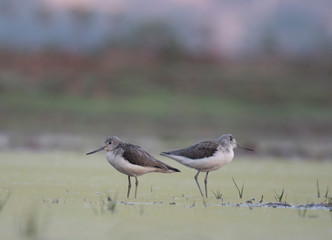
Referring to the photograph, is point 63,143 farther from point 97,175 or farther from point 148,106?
point 148,106

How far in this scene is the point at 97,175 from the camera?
8.79 m

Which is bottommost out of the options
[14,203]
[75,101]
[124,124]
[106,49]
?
[14,203]

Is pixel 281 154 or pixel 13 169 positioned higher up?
pixel 281 154

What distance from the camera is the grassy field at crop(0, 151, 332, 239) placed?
4.84m

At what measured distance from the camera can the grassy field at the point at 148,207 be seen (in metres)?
4.84

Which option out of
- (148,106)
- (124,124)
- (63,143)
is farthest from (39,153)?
(148,106)

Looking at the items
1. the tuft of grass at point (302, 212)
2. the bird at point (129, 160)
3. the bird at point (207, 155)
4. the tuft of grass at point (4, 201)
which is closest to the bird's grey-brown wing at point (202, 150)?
the bird at point (207, 155)

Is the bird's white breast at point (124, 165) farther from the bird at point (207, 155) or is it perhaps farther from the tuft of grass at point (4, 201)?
the tuft of grass at point (4, 201)

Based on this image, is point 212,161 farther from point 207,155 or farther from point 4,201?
point 4,201

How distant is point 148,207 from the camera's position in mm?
5957

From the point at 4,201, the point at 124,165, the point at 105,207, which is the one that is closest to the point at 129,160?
the point at 124,165

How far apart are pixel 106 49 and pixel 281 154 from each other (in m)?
27.4

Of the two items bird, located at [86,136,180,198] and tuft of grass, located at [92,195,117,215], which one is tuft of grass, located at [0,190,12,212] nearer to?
tuft of grass, located at [92,195,117,215]

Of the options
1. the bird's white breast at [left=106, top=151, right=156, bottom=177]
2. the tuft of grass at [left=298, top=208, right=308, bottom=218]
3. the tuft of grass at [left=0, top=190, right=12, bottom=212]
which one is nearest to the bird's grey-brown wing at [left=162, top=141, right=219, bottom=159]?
the bird's white breast at [left=106, top=151, right=156, bottom=177]
